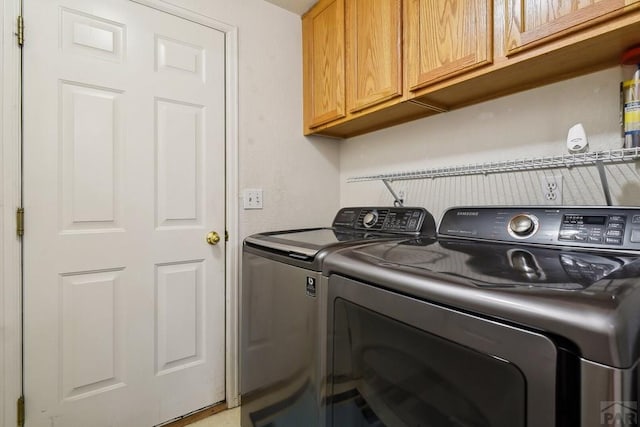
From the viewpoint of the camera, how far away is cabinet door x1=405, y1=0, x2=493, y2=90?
1.08 m

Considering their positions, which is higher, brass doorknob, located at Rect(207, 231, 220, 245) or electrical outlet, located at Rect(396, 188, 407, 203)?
electrical outlet, located at Rect(396, 188, 407, 203)

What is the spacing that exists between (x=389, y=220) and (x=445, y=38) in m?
0.78

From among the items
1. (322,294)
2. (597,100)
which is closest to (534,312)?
(322,294)

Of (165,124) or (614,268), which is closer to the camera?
(614,268)

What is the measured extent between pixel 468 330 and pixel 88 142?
1.65 m

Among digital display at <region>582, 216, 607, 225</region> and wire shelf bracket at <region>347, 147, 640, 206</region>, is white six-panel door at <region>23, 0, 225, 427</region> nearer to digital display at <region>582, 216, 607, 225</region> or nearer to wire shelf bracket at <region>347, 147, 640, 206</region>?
wire shelf bracket at <region>347, 147, 640, 206</region>

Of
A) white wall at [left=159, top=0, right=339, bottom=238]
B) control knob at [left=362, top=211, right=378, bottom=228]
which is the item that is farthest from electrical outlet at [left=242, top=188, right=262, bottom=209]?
control knob at [left=362, top=211, right=378, bottom=228]

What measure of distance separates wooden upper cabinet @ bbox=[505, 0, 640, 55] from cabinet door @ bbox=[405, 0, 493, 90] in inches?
3.0

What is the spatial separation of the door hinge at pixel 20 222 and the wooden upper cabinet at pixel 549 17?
1.94 m

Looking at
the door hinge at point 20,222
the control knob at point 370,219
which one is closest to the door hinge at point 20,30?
the door hinge at point 20,222

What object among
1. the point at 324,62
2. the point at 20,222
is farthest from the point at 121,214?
the point at 324,62

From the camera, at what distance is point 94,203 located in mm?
1408

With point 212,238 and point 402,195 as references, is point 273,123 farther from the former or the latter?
point 402,195

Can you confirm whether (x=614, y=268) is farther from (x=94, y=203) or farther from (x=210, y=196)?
(x=94, y=203)
